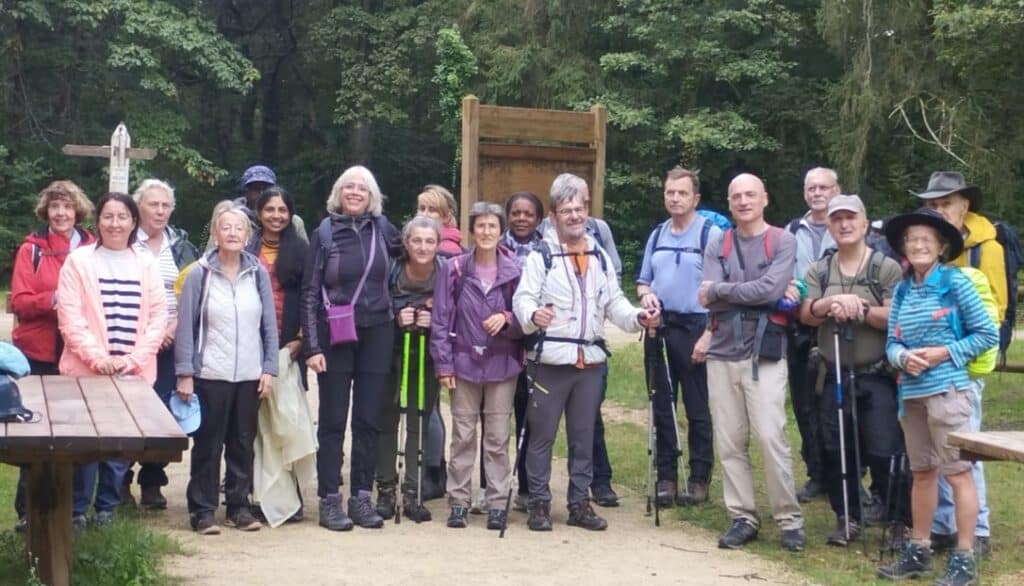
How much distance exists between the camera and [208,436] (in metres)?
6.96

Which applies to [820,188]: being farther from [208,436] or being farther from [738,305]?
[208,436]

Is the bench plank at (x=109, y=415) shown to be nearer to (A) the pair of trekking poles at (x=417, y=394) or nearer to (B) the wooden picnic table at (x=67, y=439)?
(B) the wooden picnic table at (x=67, y=439)

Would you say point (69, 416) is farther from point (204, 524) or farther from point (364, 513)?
point (364, 513)

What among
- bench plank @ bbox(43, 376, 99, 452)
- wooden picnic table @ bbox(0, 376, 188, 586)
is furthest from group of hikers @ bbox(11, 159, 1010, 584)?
wooden picnic table @ bbox(0, 376, 188, 586)

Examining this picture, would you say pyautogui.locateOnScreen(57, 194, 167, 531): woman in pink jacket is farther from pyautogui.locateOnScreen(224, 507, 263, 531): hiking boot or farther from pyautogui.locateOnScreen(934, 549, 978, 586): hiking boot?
pyautogui.locateOnScreen(934, 549, 978, 586): hiking boot

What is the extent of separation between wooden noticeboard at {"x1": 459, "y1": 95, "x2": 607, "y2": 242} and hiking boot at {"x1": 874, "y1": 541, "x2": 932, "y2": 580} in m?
3.96

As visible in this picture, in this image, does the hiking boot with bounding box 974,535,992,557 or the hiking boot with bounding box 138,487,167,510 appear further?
the hiking boot with bounding box 138,487,167,510

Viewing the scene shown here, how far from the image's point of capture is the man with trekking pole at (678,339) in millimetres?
7836

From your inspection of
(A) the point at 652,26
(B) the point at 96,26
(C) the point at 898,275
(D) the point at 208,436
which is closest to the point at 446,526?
(D) the point at 208,436

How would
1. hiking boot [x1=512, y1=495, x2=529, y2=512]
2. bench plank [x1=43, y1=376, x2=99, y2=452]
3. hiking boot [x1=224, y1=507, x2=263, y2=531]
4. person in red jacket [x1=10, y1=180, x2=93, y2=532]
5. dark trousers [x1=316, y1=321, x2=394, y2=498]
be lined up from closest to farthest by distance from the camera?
bench plank [x1=43, y1=376, x2=99, y2=452] < person in red jacket [x1=10, y1=180, x2=93, y2=532] < hiking boot [x1=224, y1=507, x2=263, y2=531] < dark trousers [x1=316, y1=321, x2=394, y2=498] < hiking boot [x1=512, y1=495, x2=529, y2=512]

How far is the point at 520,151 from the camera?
9703mm

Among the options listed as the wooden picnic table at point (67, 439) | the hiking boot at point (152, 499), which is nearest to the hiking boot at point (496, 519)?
the hiking boot at point (152, 499)

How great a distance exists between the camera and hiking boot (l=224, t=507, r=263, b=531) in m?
7.03

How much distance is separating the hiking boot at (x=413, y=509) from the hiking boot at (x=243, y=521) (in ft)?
2.74
